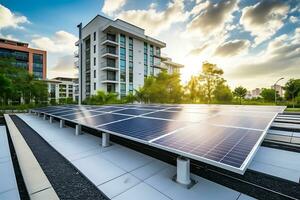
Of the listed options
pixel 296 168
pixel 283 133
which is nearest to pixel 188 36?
pixel 283 133

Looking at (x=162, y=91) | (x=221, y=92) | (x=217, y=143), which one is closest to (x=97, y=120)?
(x=217, y=143)

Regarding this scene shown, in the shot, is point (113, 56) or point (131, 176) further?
point (113, 56)

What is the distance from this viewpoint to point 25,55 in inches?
2052

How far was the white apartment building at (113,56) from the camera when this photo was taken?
29797mm

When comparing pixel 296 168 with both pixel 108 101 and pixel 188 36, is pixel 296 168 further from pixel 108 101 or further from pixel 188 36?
pixel 108 101

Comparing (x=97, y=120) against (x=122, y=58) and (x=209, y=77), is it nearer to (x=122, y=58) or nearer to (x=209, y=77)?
(x=122, y=58)

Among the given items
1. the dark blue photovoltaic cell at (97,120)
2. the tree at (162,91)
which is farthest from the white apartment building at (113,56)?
the dark blue photovoltaic cell at (97,120)

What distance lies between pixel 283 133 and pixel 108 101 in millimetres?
21067

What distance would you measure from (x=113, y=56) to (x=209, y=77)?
2100 centimetres

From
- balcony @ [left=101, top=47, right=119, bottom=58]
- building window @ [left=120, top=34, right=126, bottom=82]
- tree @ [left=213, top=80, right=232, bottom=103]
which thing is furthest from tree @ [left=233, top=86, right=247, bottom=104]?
balcony @ [left=101, top=47, right=119, bottom=58]

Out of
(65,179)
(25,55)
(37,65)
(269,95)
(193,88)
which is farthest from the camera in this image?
(37,65)

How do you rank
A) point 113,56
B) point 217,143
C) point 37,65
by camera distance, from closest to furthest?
point 217,143 < point 113,56 < point 37,65

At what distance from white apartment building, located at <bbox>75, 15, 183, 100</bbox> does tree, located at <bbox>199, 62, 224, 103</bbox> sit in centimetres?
1472

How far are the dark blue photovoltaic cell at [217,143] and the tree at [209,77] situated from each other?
27.4m
